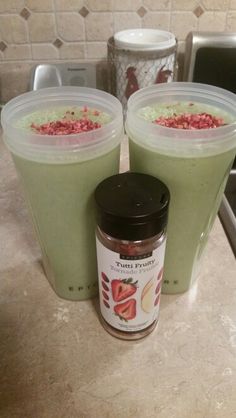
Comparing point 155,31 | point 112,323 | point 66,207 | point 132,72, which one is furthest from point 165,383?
point 155,31

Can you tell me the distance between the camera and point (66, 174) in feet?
1.23

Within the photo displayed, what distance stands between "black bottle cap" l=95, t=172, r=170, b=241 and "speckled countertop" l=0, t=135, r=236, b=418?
16 cm

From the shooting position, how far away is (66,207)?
0.40 meters

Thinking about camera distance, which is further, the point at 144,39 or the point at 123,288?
the point at 144,39

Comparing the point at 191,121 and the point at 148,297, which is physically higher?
the point at 191,121

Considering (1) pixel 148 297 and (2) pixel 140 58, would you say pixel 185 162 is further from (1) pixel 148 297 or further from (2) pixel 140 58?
(2) pixel 140 58

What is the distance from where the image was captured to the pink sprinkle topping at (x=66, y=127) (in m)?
0.40

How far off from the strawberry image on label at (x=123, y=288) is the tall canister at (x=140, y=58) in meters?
0.52

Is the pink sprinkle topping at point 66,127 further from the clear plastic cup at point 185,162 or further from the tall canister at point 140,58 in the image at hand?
the tall canister at point 140,58

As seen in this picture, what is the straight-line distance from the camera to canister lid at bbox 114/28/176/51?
741 mm

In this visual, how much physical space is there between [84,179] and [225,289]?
248 millimetres

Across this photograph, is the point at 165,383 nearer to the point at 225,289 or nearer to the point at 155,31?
the point at 225,289

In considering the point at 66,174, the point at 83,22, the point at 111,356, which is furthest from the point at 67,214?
the point at 83,22

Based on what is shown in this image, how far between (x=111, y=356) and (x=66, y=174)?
0.68 feet
